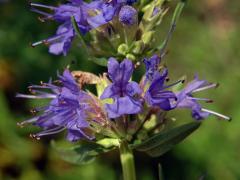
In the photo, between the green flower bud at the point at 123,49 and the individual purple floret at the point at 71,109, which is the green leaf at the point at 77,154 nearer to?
the individual purple floret at the point at 71,109

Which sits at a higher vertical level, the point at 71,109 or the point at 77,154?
the point at 71,109

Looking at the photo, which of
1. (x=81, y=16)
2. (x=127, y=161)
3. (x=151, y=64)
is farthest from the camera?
(x=127, y=161)

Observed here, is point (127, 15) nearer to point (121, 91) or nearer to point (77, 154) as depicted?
point (121, 91)

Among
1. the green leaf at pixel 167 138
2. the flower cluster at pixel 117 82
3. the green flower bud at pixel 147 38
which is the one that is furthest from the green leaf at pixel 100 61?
the green leaf at pixel 167 138

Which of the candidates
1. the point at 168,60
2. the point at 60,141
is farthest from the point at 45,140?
the point at 168,60

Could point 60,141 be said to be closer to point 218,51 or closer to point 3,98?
point 3,98

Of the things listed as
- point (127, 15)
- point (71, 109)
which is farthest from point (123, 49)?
point (71, 109)
